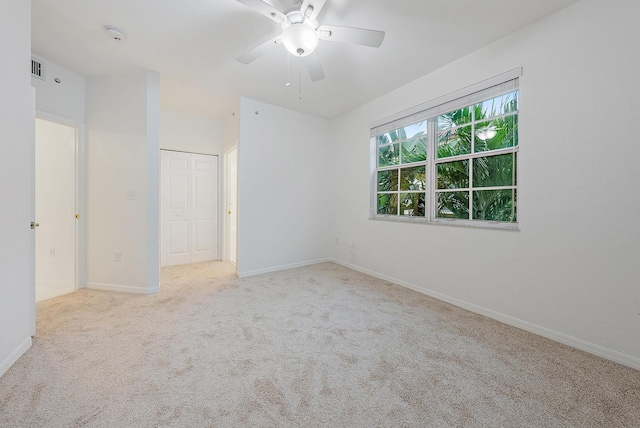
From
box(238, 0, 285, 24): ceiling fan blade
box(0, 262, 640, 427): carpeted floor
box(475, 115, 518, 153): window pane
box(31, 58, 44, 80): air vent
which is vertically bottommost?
box(0, 262, 640, 427): carpeted floor

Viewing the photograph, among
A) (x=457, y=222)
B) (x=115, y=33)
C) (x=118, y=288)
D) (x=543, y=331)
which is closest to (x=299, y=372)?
(x=543, y=331)

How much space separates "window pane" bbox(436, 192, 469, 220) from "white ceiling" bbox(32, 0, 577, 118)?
145 centimetres

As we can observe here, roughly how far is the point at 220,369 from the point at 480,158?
298 cm

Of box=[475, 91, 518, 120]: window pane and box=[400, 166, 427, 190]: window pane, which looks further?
box=[400, 166, 427, 190]: window pane

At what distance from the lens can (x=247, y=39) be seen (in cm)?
232

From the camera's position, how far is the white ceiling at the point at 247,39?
196 centimetres

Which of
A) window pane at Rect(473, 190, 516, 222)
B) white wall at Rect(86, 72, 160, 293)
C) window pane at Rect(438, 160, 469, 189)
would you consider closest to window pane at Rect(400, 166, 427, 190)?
window pane at Rect(438, 160, 469, 189)

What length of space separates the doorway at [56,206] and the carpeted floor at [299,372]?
0.64 meters

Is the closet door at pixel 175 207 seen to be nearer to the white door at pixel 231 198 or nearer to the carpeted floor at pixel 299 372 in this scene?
the white door at pixel 231 198

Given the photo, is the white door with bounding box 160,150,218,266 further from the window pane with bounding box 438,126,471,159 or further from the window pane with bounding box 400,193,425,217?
the window pane with bounding box 438,126,471,159

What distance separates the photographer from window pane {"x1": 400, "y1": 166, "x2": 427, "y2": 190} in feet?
10.4

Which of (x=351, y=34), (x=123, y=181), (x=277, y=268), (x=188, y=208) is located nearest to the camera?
(x=351, y=34)

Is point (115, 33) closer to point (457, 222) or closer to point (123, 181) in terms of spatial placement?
point (123, 181)

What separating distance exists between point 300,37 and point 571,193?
236cm
